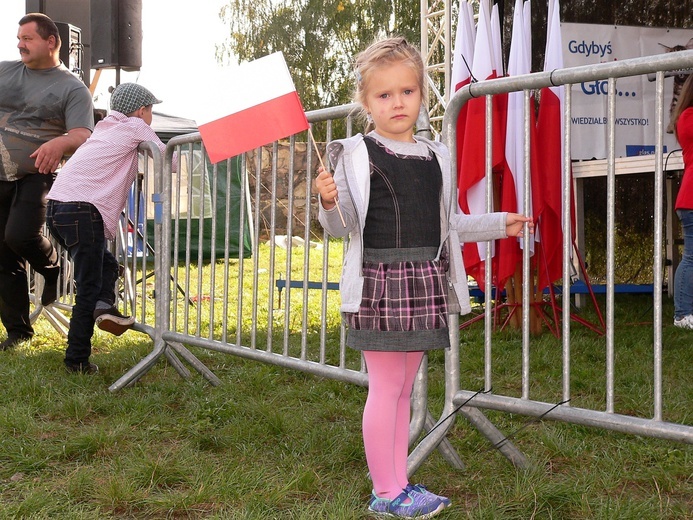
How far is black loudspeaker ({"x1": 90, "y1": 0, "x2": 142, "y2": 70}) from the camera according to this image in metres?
8.73

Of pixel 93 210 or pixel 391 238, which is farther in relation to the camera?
pixel 93 210

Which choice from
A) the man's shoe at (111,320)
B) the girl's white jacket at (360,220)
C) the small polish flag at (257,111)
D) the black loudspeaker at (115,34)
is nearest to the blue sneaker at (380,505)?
the girl's white jacket at (360,220)

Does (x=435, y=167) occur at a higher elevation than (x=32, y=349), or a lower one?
higher

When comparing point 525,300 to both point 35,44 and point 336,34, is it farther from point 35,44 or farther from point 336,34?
point 336,34

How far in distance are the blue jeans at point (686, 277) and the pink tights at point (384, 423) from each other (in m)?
4.20

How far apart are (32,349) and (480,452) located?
11.6 feet

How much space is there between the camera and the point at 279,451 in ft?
11.2

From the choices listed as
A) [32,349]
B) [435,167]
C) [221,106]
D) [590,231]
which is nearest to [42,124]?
[32,349]

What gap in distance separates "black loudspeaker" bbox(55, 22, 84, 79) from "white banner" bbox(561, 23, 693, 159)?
4.51 meters

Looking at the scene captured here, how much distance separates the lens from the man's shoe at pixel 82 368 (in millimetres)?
4898

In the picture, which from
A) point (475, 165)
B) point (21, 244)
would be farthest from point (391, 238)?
point (21, 244)

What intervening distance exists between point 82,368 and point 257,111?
262 centimetres

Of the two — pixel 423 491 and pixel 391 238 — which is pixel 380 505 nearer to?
pixel 423 491

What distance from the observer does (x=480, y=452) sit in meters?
3.35
